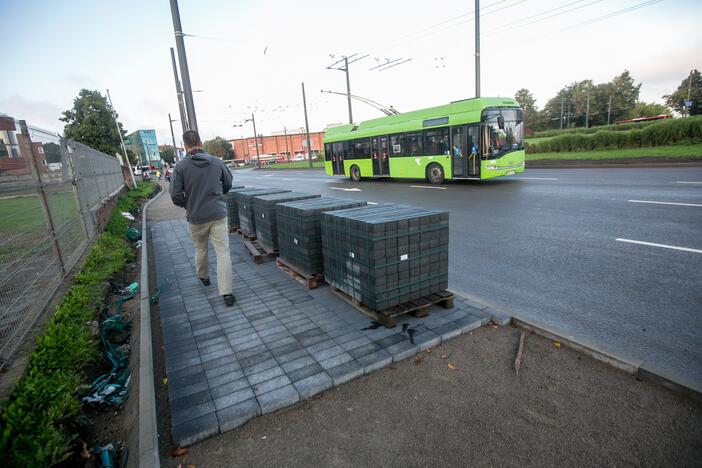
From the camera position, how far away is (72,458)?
2.58 m

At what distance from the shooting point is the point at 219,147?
9906cm

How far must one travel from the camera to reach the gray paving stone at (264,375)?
3289mm

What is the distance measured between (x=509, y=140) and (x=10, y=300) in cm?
1596

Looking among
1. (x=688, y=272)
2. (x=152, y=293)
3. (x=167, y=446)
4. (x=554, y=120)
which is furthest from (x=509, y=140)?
(x=554, y=120)

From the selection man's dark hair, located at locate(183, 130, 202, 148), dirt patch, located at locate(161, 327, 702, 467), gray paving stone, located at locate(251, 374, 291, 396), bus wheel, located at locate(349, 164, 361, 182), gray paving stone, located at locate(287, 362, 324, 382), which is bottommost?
dirt patch, located at locate(161, 327, 702, 467)

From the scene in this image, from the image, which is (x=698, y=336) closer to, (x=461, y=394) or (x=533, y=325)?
(x=533, y=325)

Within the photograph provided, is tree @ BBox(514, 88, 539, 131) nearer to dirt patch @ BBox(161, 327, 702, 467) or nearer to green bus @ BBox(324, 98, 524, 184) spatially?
green bus @ BBox(324, 98, 524, 184)

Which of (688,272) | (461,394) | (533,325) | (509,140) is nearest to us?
(461,394)

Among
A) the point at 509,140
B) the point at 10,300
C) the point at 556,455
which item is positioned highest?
the point at 509,140

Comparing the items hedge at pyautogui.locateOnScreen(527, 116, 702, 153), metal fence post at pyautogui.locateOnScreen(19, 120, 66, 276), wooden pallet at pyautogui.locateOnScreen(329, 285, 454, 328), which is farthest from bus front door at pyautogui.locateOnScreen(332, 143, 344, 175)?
wooden pallet at pyautogui.locateOnScreen(329, 285, 454, 328)

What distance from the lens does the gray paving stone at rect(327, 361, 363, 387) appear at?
3248 millimetres

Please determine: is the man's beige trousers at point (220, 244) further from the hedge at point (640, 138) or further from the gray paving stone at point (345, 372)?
the hedge at point (640, 138)

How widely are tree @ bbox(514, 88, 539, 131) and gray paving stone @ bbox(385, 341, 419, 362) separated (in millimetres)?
93033

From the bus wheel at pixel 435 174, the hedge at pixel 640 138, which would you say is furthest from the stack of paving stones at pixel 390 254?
the hedge at pixel 640 138
